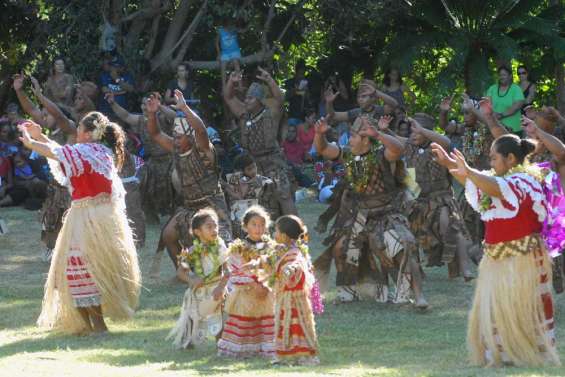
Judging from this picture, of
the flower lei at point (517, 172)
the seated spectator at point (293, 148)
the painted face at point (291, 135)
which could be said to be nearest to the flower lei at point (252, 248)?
the flower lei at point (517, 172)

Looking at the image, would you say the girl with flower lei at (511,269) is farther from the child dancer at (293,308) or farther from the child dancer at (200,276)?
the child dancer at (200,276)

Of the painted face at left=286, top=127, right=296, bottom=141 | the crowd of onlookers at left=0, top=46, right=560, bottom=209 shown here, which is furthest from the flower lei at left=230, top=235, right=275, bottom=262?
the painted face at left=286, top=127, right=296, bottom=141

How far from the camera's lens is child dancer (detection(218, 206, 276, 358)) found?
877 centimetres

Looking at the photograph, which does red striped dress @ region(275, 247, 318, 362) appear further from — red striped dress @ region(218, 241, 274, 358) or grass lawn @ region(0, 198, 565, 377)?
red striped dress @ region(218, 241, 274, 358)

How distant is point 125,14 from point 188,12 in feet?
4.23

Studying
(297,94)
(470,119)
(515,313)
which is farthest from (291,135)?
(515,313)

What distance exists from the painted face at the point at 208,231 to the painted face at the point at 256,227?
0.52 metres

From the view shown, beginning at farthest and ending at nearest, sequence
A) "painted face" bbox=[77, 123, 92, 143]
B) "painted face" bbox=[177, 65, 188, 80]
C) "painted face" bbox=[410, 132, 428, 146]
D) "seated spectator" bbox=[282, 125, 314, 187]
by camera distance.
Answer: "seated spectator" bbox=[282, 125, 314, 187] < "painted face" bbox=[177, 65, 188, 80] < "painted face" bbox=[410, 132, 428, 146] < "painted face" bbox=[77, 123, 92, 143]

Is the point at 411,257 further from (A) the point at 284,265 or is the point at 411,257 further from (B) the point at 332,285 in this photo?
(A) the point at 284,265

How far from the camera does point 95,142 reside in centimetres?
1012

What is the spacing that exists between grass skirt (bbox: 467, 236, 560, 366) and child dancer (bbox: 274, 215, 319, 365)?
1024 millimetres

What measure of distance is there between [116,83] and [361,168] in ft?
25.1

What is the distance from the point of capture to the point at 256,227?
8.80 m

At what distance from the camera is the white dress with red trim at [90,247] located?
984cm
